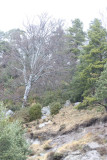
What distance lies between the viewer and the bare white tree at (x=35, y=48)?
21.5 m

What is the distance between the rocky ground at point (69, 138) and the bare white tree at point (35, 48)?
24.2 ft

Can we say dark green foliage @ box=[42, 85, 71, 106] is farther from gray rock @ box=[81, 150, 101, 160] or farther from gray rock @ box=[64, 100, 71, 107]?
gray rock @ box=[81, 150, 101, 160]

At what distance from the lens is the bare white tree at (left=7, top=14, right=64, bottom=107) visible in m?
21.5

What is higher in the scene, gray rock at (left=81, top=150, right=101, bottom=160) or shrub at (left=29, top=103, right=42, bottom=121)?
shrub at (left=29, top=103, right=42, bottom=121)

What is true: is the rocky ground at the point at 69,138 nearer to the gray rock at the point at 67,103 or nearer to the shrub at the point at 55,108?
the shrub at the point at 55,108

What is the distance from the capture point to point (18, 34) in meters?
22.7

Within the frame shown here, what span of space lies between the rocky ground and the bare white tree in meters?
7.39

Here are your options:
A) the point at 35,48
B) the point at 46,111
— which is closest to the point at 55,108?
the point at 46,111

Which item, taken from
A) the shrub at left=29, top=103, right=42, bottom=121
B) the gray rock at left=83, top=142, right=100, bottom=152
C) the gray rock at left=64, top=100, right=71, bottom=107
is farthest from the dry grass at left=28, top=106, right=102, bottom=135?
the gray rock at left=83, top=142, right=100, bottom=152

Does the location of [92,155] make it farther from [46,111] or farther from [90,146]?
[46,111]

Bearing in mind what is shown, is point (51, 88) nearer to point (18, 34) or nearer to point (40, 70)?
point (40, 70)

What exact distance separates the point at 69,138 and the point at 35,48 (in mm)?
14414

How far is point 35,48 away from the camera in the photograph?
74.4 feet

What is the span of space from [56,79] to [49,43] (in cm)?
471
